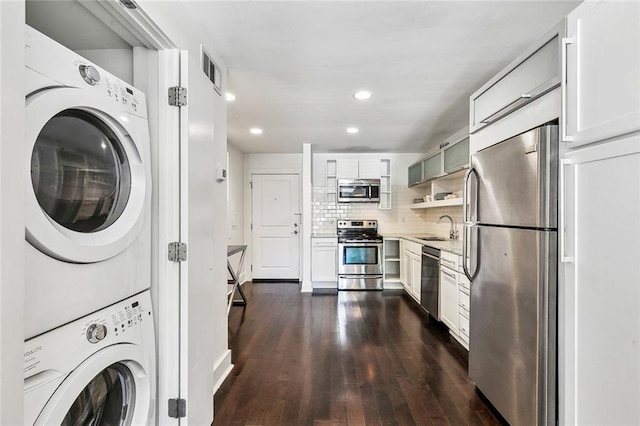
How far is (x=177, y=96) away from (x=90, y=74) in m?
0.43

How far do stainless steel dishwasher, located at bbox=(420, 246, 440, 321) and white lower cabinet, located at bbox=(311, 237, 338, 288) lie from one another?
1552 millimetres

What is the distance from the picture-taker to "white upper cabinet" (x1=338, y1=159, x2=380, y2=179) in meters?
5.43

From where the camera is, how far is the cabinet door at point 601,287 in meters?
1.08

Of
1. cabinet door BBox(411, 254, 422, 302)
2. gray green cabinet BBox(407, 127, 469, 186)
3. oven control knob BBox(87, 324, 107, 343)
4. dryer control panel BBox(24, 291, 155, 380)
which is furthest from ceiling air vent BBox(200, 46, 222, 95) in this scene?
cabinet door BBox(411, 254, 422, 302)

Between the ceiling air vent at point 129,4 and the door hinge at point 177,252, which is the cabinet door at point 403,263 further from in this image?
the ceiling air vent at point 129,4

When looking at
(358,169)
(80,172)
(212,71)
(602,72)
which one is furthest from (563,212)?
(358,169)

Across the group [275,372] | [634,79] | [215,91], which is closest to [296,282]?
[275,372]

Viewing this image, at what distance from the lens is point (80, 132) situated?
109cm

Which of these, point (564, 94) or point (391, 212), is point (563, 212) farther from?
point (391, 212)

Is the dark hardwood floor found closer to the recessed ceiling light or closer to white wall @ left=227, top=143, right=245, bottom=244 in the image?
white wall @ left=227, top=143, right=245, bottom=244

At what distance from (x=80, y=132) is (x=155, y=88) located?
1.62 ft

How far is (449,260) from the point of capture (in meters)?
3.10

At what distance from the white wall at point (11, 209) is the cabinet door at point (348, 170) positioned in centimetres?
479

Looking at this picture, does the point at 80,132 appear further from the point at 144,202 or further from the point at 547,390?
the point at 547,390
